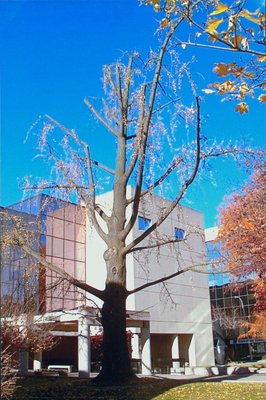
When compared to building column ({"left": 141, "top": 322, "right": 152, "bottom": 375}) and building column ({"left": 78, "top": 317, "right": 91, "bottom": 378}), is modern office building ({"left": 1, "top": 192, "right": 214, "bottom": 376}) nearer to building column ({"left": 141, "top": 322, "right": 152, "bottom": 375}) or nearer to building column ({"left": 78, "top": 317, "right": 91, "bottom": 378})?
building column ({"left": 141, "top": 322, "right": 152, "bottom": 375})

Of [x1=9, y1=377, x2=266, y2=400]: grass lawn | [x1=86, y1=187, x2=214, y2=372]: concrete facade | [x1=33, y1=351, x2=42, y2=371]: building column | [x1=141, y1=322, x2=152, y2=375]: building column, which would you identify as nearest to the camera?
[x1=9, y1=377, x2=266, y2=400]: grass lawn

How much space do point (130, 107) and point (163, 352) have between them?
27285 mm

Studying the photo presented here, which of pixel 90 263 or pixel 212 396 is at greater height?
pixel 90 263

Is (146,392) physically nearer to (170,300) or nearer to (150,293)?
(150,293)

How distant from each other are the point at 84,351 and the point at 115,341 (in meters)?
11.6

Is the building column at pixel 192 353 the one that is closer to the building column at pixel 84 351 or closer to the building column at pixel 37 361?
the building column at pixel 37 361

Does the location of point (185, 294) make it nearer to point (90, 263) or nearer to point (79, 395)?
point (90, 263)

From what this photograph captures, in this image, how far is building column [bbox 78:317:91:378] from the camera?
70.2 ft

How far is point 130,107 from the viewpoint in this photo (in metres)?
13.1

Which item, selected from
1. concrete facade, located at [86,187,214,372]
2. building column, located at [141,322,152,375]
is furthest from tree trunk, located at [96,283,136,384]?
concrete facade, located at [86,187,214,372]

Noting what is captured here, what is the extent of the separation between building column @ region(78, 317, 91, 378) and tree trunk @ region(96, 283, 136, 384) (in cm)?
1045

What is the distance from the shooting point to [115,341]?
36.9ft

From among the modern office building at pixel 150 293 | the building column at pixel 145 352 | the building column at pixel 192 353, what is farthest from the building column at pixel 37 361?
the building column at pixel 192 353

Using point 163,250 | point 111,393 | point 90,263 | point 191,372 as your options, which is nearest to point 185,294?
point 163,250
